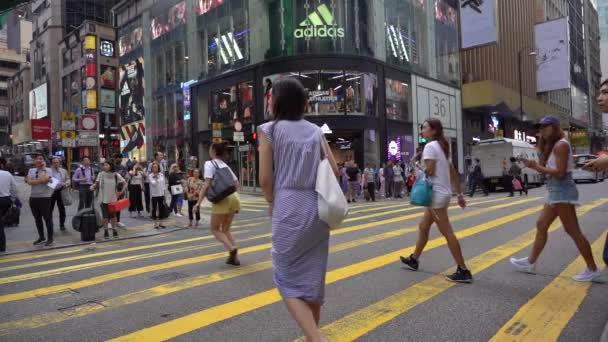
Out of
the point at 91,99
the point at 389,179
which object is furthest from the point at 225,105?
the point at 91,99

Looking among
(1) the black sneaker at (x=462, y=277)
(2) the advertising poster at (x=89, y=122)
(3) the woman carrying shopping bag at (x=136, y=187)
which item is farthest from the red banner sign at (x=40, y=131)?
(1) the black sneaker at (x=462, y=277)

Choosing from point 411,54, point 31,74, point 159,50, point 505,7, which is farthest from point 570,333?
point 31,74

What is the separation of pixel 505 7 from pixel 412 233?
160 feet

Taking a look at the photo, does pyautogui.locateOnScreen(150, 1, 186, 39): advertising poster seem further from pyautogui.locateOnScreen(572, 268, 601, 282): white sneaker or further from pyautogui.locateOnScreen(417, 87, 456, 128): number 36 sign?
pyautogui.locateOnScreen(572, 268, 601, 282): white sneaker

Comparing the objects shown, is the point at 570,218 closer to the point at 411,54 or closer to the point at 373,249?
the point at 373,249

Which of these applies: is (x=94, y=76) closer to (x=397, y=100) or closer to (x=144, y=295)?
(x=397, y=100)

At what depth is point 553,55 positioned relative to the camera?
45.2 meters

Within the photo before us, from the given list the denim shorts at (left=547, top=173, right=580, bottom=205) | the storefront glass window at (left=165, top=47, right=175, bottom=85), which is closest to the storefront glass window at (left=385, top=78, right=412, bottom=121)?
the storefront glass window at (left=165, top=47, right=175, bottom=85)

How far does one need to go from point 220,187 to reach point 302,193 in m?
4.26

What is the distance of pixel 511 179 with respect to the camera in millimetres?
19844

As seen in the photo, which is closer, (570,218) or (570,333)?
(570,333)

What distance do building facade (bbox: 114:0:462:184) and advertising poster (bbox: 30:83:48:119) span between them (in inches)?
1485

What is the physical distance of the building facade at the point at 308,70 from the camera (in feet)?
87.2

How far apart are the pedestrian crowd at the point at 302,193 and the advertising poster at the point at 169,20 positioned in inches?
1072
